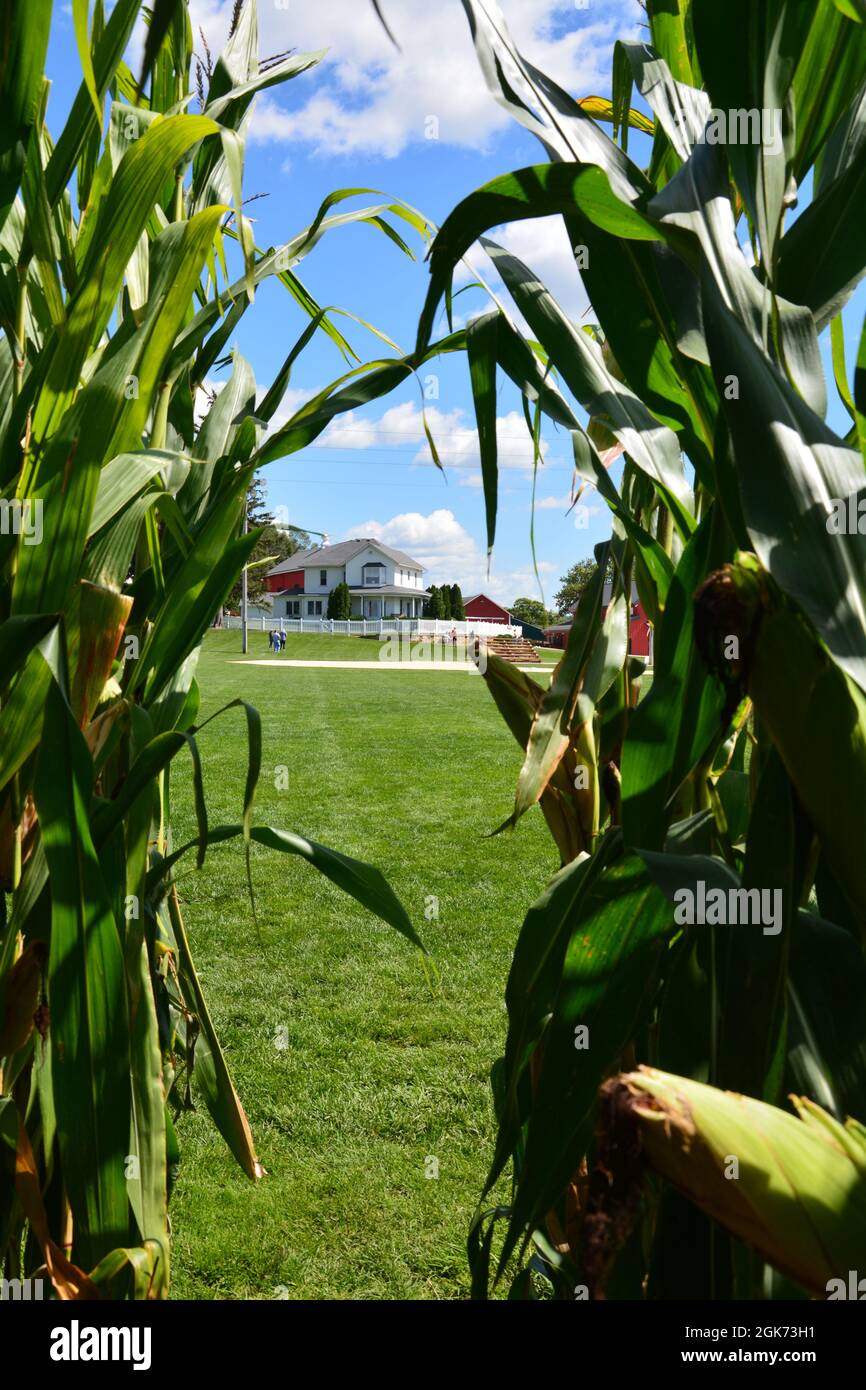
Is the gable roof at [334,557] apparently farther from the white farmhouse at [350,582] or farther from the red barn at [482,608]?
the red barn at [482,608]

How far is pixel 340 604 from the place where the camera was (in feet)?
126

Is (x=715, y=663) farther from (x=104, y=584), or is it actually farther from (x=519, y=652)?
(x=519, y=652)

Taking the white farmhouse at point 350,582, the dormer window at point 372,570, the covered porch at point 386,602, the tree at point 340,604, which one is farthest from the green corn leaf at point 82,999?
the dormer window at point 372,570

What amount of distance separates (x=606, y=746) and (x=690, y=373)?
0.55 meters

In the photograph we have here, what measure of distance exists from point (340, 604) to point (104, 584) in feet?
124

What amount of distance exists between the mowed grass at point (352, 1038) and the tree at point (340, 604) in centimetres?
3113

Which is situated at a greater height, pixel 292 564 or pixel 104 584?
pixel 292 564

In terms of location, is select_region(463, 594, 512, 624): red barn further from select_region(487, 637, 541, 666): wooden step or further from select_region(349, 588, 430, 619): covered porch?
select_region(487, 637, 541, 666): wooden step

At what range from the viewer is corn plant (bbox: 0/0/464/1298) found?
0.72 m

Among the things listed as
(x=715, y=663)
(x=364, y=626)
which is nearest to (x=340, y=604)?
(x=364, y=626)

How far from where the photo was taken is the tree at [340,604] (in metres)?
37.4
